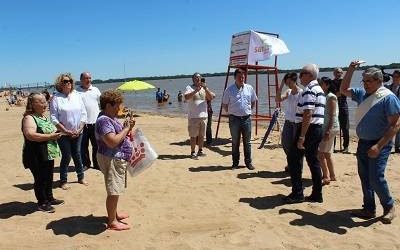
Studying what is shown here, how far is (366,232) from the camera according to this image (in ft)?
16.4

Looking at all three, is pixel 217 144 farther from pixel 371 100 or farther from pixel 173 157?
pixel 371 100

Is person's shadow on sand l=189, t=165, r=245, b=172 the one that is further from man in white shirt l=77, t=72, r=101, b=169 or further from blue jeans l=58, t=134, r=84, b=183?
blue jeans l=58, t=134, r=84, b=183

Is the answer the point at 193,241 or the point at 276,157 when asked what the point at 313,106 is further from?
the point at 276,157

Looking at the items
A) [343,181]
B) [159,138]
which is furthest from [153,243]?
[159,138]

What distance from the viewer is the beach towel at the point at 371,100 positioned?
16.2ft

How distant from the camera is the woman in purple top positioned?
4.77 metres

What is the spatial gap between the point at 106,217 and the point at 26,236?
0.99 m

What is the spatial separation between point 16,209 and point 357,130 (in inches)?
182

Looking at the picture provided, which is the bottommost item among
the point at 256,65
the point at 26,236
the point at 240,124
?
the point at 26,236

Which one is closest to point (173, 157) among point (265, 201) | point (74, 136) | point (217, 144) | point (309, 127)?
point (217, 144)

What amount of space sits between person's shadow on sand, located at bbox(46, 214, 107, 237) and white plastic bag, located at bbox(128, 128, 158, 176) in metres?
0.80

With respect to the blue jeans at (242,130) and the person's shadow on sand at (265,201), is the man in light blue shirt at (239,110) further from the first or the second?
the person's shadow on sand at (265,201)

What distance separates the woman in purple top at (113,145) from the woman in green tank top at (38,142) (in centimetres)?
111

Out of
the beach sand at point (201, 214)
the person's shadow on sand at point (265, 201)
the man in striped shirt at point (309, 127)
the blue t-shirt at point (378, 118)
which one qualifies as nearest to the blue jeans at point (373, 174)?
the blue t-shirt at point (378, 118)
